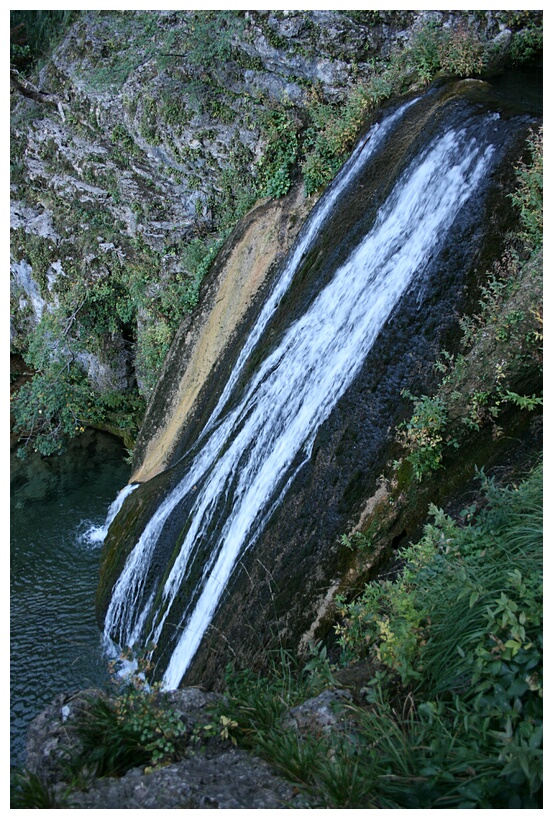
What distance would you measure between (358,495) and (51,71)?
948cm

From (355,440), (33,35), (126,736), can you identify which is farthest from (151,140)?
(126,736)

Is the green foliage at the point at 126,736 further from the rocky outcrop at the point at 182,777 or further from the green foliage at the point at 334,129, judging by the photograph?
the green foliage at the point at 334,129

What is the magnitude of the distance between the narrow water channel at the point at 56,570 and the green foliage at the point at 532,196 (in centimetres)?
475

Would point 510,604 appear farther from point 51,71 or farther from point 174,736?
point 51,71

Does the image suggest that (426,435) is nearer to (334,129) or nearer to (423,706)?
(423,706)

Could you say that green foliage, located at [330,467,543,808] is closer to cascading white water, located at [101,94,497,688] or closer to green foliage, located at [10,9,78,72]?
cascading white water, located at [101,94,497,688]

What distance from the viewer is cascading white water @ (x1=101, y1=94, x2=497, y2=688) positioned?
14.8ft

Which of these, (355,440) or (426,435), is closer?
(426,435)

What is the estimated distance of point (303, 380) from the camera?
496 centimetres

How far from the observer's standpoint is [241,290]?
7.45 metres

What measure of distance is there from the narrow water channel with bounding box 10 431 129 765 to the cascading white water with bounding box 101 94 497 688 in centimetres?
101

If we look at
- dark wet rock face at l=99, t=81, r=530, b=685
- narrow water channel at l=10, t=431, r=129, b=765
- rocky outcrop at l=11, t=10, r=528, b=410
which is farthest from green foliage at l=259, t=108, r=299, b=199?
narrow water channel at l=10, t=431, r=129, b=765

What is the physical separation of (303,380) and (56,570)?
4.78m

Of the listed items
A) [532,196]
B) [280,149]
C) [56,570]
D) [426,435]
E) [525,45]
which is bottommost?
[56,570]
